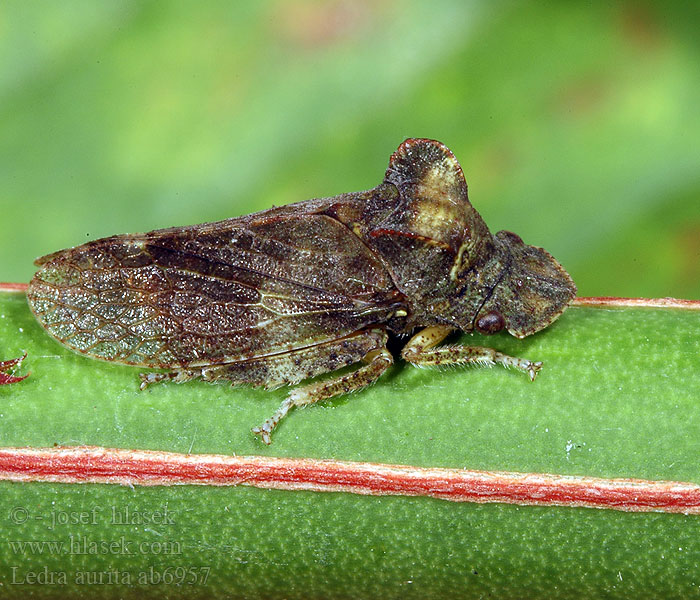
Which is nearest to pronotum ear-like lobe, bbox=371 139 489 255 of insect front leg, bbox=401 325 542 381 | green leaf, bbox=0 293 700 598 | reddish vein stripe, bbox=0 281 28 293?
insect front leg, bbox=401 325 542 381

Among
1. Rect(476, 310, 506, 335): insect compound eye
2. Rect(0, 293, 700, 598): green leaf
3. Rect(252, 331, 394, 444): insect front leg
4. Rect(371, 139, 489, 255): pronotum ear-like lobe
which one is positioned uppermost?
Rect(371, 139, 489, 255): pronotum ear-like lobe

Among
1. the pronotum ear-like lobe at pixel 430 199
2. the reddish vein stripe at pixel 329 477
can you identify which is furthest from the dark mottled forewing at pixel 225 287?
the reddish vein stripe at pixel 329 477

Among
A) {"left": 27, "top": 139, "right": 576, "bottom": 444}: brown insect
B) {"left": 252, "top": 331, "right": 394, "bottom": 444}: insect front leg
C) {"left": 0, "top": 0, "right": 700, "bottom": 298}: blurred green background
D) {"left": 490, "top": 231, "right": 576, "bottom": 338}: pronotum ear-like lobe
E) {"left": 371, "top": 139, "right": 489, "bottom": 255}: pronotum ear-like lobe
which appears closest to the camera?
{"left": 252, "top": 331, "right": 394, "bottom": 444}: insect front leg

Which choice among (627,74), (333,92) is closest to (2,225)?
(333,92)

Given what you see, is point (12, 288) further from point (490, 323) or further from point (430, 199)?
point (490, 323)

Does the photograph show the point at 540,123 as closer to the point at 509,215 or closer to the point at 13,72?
the point at 509,215

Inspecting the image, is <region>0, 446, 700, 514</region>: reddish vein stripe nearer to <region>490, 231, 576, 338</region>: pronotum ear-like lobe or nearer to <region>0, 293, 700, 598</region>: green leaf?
<region>0, 293, 700, 598</region>: green leaf

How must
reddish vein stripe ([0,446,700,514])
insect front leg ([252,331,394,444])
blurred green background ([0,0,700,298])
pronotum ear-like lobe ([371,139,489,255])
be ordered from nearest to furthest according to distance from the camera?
reddish vein stripe ([0,446,700,514]) → insect front leg ([252,331,394,444]) → pronotum ear-like lobe ([371,139,489,255]) → blurred green background ([0,0,700,298])
